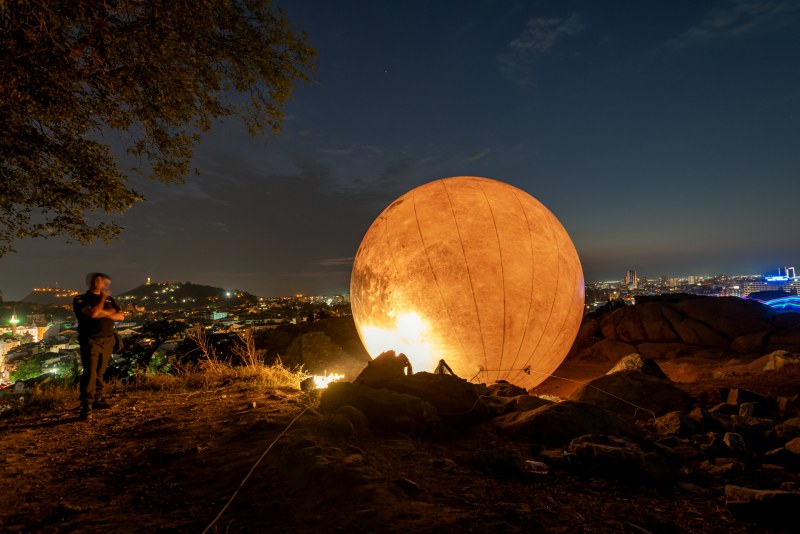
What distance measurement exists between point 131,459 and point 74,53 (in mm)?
5626

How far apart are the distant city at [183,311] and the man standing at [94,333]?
5239mm

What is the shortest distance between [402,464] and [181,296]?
73340 millimetres

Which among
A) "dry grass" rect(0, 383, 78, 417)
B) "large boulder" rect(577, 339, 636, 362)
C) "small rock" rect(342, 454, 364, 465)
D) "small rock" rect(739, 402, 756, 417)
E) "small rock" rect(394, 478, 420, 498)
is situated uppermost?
"dry grass" rect(0, 383, 78, 417)

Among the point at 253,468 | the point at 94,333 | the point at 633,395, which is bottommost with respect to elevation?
the point at 633,395

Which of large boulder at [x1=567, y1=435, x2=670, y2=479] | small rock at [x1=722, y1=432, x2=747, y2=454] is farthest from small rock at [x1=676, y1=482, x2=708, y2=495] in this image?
small rock at [x1=722, y1=432, x2=747, y2=454]

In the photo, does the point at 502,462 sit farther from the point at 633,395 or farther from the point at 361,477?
the point at 633,395

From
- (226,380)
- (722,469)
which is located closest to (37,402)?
(226,380)

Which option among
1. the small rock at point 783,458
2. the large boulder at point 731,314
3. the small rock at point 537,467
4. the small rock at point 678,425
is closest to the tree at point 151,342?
the small rock at point 537,467

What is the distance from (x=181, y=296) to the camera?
215ft

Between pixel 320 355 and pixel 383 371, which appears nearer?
pixel 383 371

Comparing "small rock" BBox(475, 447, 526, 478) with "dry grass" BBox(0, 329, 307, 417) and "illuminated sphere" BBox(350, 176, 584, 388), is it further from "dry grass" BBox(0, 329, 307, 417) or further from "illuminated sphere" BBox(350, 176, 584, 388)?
"dry grass" BBox(0, 329, 307, 417)

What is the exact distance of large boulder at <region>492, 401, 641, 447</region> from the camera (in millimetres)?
4125

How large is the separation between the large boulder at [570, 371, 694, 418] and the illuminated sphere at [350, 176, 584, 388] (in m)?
0.96

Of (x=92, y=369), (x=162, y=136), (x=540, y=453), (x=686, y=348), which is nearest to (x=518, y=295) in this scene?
(x=540, y=453)
